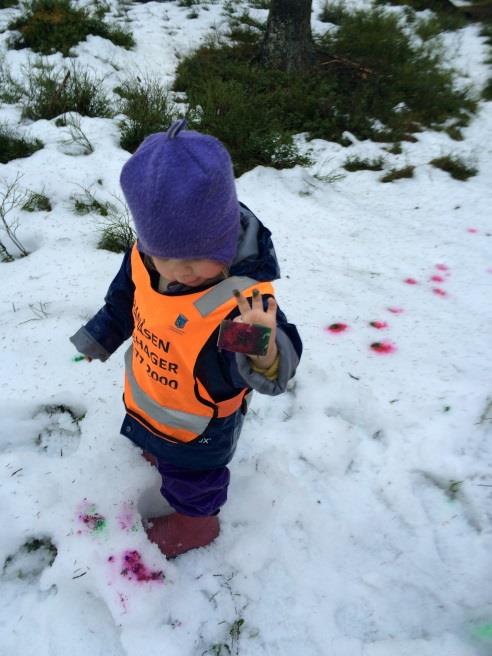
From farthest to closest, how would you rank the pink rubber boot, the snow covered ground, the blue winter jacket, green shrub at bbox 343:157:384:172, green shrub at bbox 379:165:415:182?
green shrub at bbox 343:157:384:172 → green shrub at bbox 379:165:415:182 → the pink rubber boot → the snow covered ground → the blue winter jacket

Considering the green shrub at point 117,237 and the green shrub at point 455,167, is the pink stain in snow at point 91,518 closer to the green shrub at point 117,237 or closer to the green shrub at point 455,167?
the green shrub at point 117,237

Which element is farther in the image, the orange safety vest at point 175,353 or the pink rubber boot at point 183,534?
the pink rubber boot at point 183,534

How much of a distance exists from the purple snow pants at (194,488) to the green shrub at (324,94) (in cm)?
292

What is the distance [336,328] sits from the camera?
2613mm

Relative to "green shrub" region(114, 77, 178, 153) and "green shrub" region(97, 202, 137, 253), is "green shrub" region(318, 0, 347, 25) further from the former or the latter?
"green shrub" region(97, 202, 137, 253)

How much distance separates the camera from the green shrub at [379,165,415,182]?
4.05 m

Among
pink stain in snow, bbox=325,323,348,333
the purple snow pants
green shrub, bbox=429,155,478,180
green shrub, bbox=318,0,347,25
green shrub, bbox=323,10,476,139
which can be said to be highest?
green shrub, bbox=318,0,347,25

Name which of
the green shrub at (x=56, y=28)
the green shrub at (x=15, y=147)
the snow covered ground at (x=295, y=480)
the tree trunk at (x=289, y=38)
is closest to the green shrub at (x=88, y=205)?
the snow covered ground at (x=295, y=480)

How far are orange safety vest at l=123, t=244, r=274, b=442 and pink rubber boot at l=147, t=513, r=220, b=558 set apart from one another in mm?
384

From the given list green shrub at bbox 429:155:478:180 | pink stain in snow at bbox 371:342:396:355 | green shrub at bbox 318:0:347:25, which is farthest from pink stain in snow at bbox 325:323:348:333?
green shrub at bbox 318:0:347:25

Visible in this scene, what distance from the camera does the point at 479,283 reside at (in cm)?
297

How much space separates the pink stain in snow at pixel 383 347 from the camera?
2492 millimetres

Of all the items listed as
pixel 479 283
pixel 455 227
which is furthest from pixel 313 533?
pixel 455 227

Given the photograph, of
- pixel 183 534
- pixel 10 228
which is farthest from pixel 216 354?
pixel 10 228
